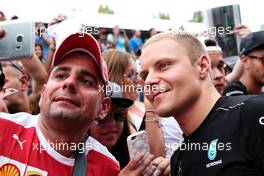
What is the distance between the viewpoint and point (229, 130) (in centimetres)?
191

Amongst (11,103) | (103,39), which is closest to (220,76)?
(11,103)

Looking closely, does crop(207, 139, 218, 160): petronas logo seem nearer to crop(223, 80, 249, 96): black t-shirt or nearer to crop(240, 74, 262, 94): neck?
crop(223, 80, 249, 96): black t-shirt

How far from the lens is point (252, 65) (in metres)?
3.60

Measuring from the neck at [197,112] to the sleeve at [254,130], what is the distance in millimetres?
267

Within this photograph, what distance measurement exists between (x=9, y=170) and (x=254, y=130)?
122 centimetres

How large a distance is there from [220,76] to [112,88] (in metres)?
1.47

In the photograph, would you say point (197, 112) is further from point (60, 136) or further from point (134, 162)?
point (60, 136)

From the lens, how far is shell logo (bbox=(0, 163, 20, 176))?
2148mm

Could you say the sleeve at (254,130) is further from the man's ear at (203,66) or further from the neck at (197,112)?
the man's ear at (203,66)

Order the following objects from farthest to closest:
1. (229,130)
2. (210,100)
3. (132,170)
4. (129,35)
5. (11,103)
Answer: (129,35)
(11,103)
(132,170)
(210,100)
(229,130)

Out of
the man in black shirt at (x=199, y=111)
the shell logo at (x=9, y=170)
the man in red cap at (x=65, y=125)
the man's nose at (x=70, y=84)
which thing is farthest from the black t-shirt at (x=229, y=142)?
the shell logo at (x=9, y=170)

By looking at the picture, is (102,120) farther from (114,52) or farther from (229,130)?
(229,130)

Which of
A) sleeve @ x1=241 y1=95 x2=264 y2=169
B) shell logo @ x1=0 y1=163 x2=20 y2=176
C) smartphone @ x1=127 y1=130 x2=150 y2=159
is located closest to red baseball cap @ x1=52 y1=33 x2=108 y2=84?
smartphone @ x1=127 y1=130 x2=150 y2=159

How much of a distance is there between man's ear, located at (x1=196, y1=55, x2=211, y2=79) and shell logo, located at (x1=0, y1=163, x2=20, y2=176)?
1.07m
